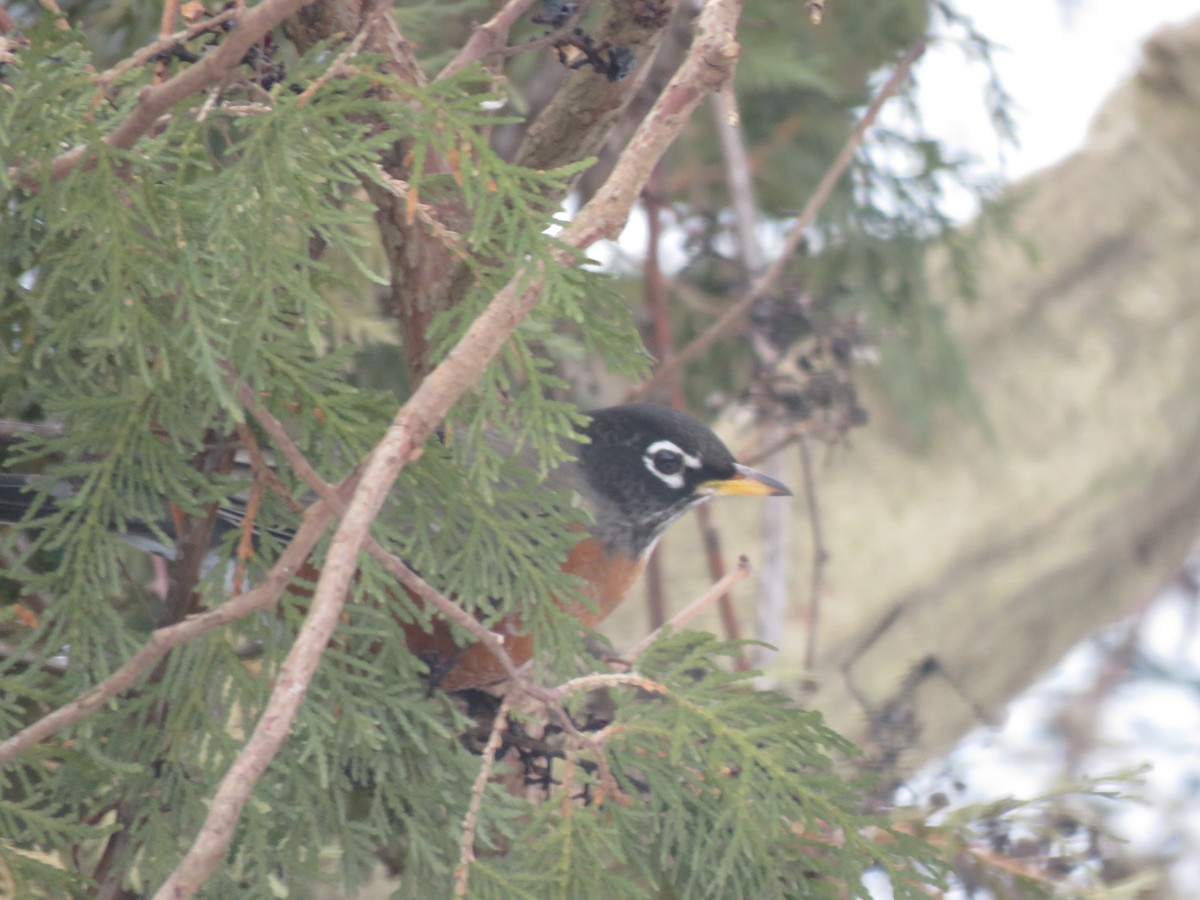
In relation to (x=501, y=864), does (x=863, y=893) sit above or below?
above

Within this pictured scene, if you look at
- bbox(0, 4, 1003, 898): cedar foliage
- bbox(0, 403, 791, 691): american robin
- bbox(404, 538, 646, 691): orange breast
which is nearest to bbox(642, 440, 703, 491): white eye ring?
bbox(0, 403, 791, 691): american robin

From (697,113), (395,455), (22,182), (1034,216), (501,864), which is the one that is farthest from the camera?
(1034,216)

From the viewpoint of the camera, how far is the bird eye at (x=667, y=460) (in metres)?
2.44

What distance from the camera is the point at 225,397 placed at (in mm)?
1160

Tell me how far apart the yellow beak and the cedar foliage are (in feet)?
2.98

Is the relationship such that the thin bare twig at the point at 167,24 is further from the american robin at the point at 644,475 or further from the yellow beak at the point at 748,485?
the yellow beak at the point at 748,485

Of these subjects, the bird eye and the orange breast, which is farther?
the bird eye

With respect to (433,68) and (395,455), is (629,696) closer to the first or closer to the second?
(395,455)

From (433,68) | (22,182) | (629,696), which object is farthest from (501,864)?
(433,68)

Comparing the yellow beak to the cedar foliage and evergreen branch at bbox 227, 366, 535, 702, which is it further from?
evergreen branch at bbox 227, 366, 535, 702

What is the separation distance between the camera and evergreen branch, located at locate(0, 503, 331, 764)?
1135 millimetres

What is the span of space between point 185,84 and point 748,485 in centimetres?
146

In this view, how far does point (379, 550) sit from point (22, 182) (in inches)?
21.1

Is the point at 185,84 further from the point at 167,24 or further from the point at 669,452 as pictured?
the point at 669,452
